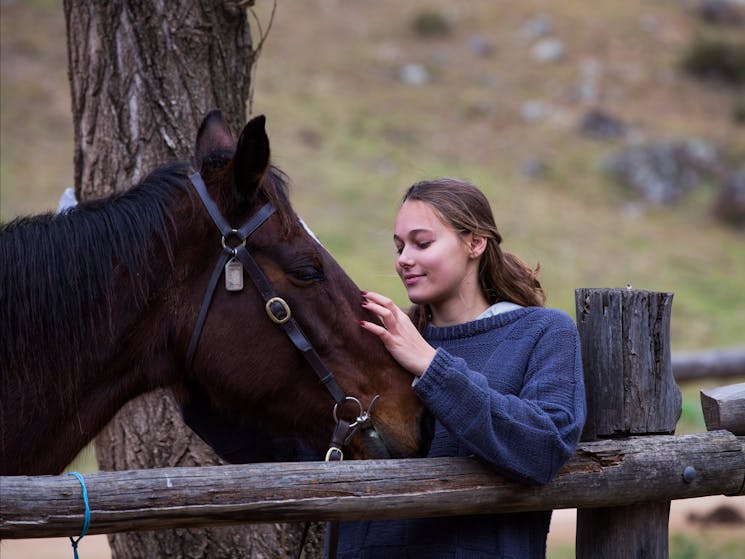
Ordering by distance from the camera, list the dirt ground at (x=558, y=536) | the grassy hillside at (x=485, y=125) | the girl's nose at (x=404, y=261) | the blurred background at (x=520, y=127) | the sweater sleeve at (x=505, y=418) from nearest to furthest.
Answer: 1. the sweater sleeve at (x=505, y=418)
2. the girl's nose at (x=404, y=261)
3. the dirt ground at (x=558, y=536)
4. the grassy hillside at (x=485, y=125)
5. the blurred background at (x=520, y=127)

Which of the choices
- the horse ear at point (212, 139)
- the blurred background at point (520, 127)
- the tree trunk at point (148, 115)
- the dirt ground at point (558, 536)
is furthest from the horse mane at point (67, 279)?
the blurred background at point (520, 127)

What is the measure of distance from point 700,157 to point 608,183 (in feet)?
8.40

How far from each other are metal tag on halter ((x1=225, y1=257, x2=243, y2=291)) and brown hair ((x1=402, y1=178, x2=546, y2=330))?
658 mm

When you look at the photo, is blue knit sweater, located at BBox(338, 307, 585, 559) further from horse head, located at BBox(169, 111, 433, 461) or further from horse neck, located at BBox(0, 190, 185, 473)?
horse neck, located at BBox(0, 190, 185, 473)

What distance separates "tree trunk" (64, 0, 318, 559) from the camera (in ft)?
11.7

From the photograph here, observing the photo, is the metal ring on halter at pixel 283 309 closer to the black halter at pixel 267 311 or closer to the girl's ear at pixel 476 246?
the black halter at pixel 267 311

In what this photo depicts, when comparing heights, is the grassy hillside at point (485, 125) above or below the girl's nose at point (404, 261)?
above

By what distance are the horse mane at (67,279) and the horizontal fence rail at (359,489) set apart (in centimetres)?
48

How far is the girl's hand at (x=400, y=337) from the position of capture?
252 centimetres

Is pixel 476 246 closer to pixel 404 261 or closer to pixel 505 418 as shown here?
pixel 404 261

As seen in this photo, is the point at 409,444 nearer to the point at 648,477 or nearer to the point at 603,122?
the point at 648,477

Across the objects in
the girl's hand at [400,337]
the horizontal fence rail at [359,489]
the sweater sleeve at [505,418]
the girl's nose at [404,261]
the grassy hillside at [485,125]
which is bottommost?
the horizontal fence rail at [359,489]

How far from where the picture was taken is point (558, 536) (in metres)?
7.47

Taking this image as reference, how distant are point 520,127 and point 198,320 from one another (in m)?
23.0
